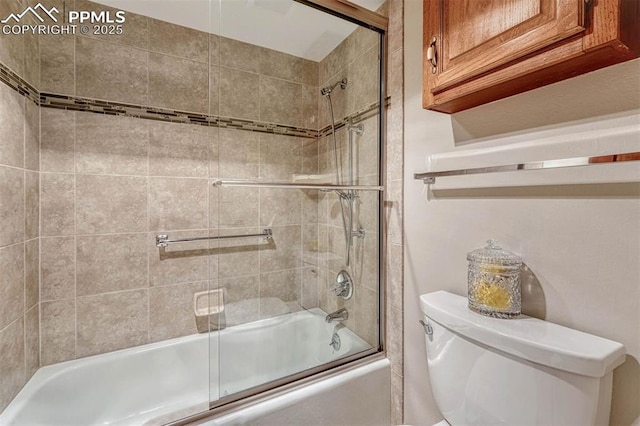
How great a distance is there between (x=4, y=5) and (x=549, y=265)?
214 centimetres

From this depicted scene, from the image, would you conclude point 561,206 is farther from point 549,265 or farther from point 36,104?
point 36,104

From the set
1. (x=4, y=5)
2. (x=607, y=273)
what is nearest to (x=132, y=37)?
(x=4, y=5)

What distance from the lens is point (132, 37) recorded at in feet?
4.99

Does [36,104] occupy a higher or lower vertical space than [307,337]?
higher

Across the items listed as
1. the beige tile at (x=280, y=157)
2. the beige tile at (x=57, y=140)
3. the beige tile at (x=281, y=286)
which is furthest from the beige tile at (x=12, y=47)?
the beige tile at (x=281, y=286)

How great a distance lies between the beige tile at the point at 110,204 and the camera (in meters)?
1.44

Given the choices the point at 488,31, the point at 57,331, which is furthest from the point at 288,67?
the point at 57,331

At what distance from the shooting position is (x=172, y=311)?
165 cm

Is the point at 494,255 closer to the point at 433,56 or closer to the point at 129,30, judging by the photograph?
the point at 433,56

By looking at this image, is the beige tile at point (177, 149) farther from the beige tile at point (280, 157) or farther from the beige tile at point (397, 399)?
the beige tile at point (397, 399)

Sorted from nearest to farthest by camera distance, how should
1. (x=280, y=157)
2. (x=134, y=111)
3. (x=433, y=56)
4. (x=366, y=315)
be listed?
1. (x=433, y=56)
2. (x=280, y=157)
3. (x=366, y=315)
4. (x=134, y=111)

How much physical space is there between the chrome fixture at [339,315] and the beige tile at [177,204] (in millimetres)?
940

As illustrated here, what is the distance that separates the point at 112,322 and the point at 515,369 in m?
1.84

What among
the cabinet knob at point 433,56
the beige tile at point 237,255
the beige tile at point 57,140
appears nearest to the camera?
the cabinet knob at point 433,56
